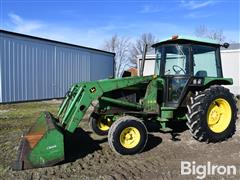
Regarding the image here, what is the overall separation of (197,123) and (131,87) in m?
1.63

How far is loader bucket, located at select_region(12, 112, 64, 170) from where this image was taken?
543 cm

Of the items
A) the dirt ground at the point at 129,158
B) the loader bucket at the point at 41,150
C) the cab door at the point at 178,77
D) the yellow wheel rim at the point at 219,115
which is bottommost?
the dirt ground at the point at 129,158

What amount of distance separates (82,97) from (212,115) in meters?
3.04

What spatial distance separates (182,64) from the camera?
746cm

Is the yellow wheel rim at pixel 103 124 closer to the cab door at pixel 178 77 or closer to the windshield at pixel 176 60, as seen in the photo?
the cab door at pixel 178 77

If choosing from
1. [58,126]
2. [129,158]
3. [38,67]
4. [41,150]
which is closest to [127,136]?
[129,158]

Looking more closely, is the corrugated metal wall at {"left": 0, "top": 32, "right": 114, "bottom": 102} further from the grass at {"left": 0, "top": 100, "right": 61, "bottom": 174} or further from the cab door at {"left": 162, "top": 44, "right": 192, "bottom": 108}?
the cab door at {"left": 162, "top": 44, "right": 192, "bottom": 108}

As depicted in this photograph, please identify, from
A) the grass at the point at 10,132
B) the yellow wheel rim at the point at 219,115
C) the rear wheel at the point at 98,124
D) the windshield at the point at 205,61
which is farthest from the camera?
the rear wheel at the point at 98,124

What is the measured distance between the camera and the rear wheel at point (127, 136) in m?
6.26

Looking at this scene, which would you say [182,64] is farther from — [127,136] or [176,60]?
[127,136]

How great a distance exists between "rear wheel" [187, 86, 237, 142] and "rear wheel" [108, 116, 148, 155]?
122 centimetres

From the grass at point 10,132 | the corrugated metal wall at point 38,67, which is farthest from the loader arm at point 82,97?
the corrugated metal wall at point 38,67

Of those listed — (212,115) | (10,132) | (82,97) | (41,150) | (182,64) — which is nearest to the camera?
(41,150)

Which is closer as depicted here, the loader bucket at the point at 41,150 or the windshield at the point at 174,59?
the loader bucket at the point at 41,150
